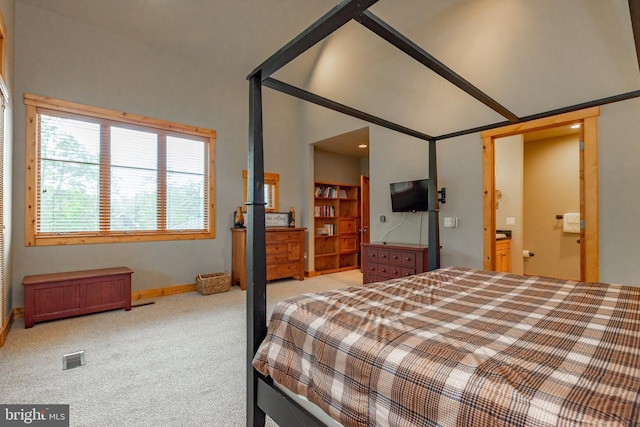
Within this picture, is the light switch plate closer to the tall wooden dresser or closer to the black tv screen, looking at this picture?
the black tv screen

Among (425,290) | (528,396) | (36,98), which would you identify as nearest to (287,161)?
(36,98)

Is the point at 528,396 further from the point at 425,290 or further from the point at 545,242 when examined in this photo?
the point at 545,242

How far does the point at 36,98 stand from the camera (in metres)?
3.42

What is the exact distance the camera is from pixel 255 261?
1.42 meters

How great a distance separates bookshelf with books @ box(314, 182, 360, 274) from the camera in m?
6.14

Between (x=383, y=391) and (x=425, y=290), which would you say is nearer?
(x=383, y=391)

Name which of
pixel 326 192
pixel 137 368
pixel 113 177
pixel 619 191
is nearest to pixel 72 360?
pixel 137 368

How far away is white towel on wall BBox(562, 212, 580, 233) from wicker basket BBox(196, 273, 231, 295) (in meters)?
5.69

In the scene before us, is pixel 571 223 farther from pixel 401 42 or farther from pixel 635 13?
pixel 401 42

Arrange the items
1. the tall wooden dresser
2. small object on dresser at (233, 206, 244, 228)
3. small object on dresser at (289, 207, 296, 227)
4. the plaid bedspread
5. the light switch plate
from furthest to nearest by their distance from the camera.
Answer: small object on dresser at (289, 207, 296, 227), small object on dresser at (233, 206, 244, 228), the tall wooden dresser, the light switch plate, the plaid bedspread

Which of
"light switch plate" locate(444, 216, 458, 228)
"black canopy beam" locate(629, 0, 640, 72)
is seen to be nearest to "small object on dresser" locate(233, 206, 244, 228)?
"light switch plate" locate(444, 216, 458, 228)

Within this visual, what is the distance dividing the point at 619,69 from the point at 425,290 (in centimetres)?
282

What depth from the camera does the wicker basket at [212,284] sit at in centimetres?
428

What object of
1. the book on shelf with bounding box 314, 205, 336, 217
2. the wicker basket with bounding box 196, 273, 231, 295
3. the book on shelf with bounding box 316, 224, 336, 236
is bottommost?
the wicker basket with bounding box 196, 273, 231, 295
